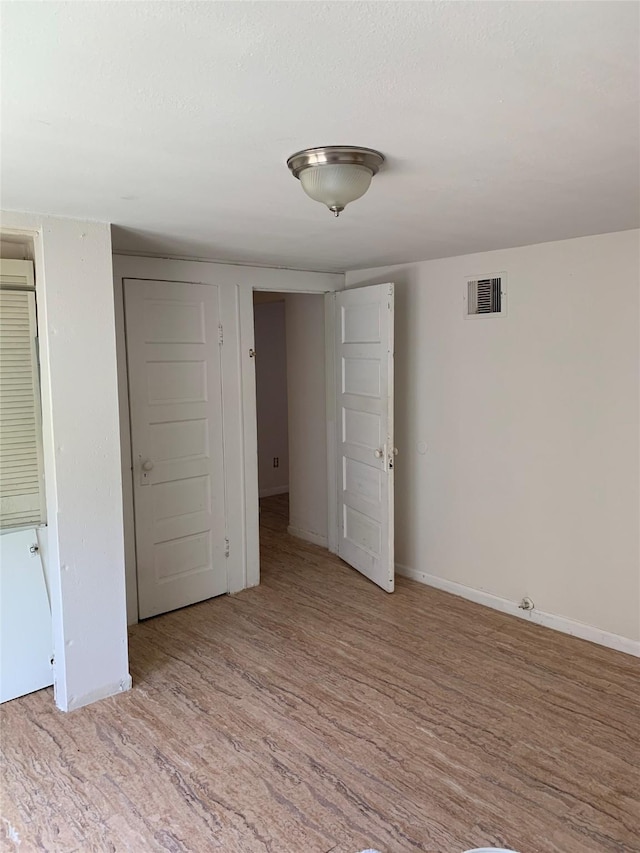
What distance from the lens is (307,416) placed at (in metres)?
5.28

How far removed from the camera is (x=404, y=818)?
2227mm

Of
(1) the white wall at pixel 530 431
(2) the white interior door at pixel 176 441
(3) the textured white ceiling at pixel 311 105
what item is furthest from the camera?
(2) the white interior door at pixel 176 441

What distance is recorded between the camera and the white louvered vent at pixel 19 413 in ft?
9.36

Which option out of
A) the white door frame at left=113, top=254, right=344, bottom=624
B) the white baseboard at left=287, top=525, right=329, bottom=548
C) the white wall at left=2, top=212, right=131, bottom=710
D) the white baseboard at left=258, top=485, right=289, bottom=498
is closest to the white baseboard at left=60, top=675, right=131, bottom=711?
the white wall at left=2, top=212, right=131, bottom=710

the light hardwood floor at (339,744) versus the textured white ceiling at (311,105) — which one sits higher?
the textured white ceiling at (311,105)

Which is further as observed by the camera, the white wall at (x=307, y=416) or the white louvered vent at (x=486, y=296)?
the white wall at (x=307, y=416)

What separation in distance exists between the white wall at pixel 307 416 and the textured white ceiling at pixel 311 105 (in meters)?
2.45

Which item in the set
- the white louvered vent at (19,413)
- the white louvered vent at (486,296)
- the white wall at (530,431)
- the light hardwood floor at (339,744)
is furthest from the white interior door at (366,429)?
the white louvered vent at (19,413)

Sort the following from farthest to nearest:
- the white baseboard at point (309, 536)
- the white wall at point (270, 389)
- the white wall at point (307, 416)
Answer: the white wall at point (270, 389), the white baseboard at point (309, 536), the white wall at point (307, 416)

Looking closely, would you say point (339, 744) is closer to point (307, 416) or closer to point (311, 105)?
point (311, 105)

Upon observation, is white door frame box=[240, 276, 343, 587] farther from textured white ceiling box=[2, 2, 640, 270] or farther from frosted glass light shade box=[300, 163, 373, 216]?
frosted glass light shade box=[300, 163, 373, 216]

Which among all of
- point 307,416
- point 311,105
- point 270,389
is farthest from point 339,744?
point 270,389

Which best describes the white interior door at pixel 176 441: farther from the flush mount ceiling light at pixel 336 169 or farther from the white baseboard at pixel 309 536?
the flush mount ceiling light at pixel 336 169

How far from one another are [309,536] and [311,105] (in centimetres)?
429
